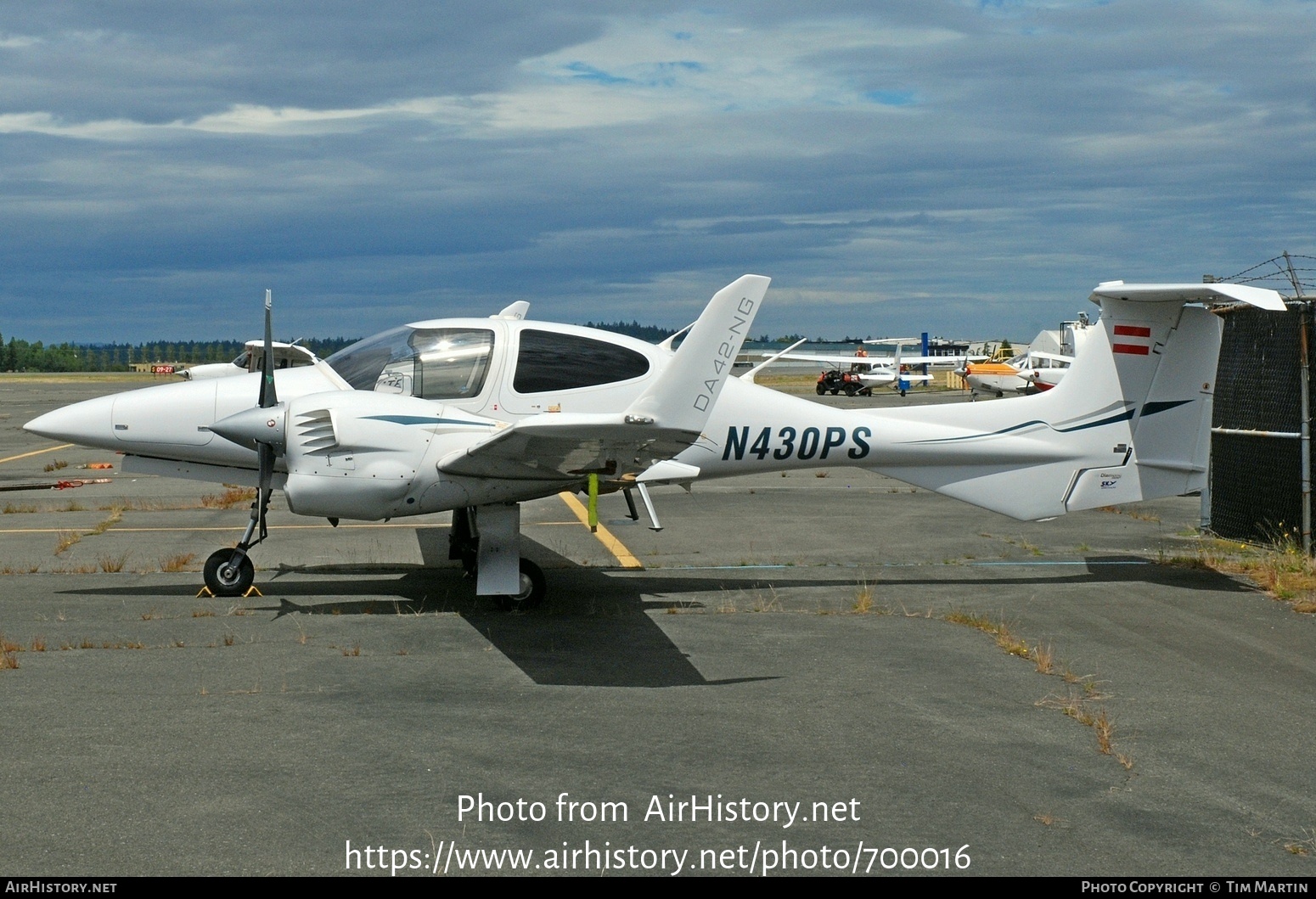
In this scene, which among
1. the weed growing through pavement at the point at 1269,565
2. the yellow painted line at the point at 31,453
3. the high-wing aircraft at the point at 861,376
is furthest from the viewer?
the high-wing aircraft at the point at 861,376

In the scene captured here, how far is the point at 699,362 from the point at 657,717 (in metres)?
2.56

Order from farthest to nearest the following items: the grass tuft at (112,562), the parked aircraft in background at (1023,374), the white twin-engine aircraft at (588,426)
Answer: the parked aircraft in background at (1023,374) → the grass tuft at (112,562) → the white twin-engine aircraft at (588,426)

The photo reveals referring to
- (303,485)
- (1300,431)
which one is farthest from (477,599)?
(1300,431)

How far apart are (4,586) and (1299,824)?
34.7ft

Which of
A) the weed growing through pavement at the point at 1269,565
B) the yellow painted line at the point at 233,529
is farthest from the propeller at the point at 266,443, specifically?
the weed growing through pavement at the point at 1269,565

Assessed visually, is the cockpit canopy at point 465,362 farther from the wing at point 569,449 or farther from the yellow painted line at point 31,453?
the yellow painted line at point 31,453

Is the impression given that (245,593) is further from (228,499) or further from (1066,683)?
(228,499)

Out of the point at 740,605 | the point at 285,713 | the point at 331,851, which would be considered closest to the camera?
the point at 331,851

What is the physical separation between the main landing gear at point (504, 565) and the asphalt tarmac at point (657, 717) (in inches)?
9.4

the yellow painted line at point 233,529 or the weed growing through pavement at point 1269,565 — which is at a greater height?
the weed growing through pavement at point 1269,565

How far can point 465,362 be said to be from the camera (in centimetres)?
1060

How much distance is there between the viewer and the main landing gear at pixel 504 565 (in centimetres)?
990

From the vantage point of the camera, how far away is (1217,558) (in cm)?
1289
